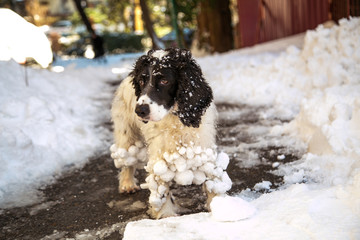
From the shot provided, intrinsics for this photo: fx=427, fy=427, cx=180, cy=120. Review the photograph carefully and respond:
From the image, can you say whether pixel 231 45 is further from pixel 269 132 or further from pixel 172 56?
pixel 172 56

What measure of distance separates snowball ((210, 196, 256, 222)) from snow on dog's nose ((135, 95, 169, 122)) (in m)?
0.92

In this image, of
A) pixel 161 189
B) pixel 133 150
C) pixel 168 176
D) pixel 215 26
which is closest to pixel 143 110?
pixel 168 176

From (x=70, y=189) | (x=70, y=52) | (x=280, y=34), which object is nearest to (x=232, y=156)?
(x=70, y=189)

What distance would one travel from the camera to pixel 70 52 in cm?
2892

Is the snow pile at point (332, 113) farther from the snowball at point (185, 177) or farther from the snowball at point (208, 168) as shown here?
the snowball at point (185, 177)

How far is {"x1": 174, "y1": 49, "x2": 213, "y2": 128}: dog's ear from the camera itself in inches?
158

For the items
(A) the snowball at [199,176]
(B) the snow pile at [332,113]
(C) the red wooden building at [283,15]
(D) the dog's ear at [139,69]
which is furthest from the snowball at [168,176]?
(C) the red wooden building at [283,15]

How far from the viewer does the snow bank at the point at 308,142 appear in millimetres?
3186

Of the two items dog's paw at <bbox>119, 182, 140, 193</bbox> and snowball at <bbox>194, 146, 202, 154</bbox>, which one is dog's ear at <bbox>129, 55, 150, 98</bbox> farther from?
dog's paw at <bbox>119, 182, 140, 193</bbox>

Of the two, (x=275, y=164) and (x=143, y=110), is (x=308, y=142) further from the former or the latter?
(x=143, y=110)

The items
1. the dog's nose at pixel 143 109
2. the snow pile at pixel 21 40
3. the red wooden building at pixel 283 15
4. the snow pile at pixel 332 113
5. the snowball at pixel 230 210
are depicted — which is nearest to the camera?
the snowball at pixel 230 210

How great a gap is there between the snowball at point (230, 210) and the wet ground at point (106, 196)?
3.34ft

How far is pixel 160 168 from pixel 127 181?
4.29 ft

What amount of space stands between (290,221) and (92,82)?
10.5 meters
